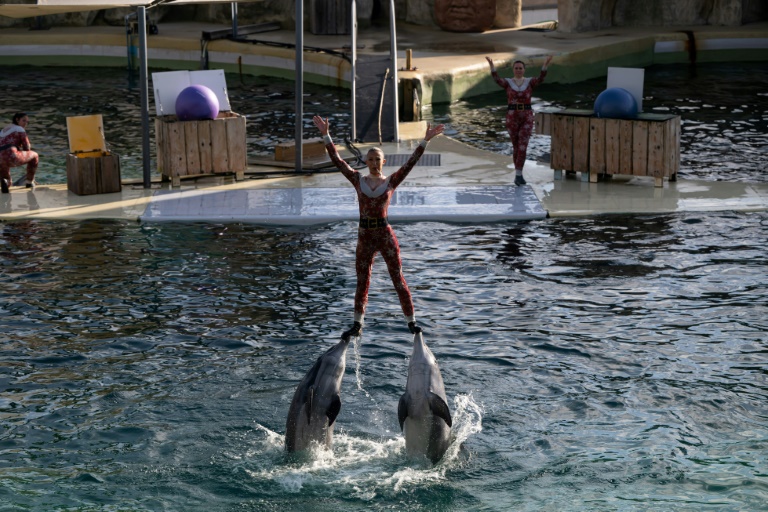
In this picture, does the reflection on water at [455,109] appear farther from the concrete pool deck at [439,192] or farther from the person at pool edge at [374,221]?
the person at pool edge at [374,221]

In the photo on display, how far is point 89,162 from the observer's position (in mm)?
16500

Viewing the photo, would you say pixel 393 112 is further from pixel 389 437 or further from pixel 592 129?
pixel 389 437

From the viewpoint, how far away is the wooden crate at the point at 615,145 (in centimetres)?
1633

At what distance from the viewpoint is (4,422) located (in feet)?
30.6

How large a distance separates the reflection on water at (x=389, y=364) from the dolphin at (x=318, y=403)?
0.81ft

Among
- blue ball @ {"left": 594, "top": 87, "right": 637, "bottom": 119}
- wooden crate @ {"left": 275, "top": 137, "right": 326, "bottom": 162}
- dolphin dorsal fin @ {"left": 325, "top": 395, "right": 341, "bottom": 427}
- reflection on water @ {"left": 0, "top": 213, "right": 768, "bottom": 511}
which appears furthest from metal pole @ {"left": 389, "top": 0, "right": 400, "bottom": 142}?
dolphin dorsal fin @ {"left": 325, "top": 395, "right": 341, "bottom": 427}

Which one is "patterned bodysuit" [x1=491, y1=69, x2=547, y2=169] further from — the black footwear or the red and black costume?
the black footwear

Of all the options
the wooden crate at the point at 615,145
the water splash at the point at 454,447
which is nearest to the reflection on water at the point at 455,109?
the wooden crate at the point at 615,145

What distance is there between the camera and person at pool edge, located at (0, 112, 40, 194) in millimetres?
16609

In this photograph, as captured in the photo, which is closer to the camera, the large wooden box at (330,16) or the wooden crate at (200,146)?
the wooden crate at (200,146)

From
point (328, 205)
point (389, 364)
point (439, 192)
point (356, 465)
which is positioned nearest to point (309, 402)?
point (356, 465)

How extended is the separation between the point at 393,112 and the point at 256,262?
22.8ft

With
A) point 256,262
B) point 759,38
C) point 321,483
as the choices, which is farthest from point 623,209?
point 759,38

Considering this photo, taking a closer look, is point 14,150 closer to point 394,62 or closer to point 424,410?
point 394,62
